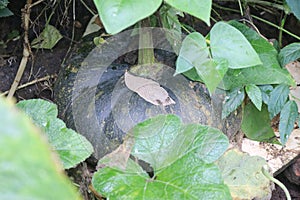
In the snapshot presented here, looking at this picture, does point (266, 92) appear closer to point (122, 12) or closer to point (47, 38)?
point (122, 12)

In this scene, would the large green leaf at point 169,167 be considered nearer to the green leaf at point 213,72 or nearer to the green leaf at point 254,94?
the green leaf at point 213,72

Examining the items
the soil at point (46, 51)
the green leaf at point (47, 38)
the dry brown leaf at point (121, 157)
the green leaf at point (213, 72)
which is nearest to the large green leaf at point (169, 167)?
the dry brown leaf at point (121, 157)

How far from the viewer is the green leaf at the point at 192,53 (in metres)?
0.94

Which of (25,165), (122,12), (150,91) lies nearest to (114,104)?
(150,91)

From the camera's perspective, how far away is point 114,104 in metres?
1.07

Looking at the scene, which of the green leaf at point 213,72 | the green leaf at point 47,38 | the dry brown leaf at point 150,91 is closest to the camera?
the green leaf at point 213,72

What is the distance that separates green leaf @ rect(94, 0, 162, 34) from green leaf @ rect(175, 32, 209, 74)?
1.19 ft

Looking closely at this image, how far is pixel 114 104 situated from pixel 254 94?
34 cm

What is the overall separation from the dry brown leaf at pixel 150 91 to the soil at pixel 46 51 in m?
0.37

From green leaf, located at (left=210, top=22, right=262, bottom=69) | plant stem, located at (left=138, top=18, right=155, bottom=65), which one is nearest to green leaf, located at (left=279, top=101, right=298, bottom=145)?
green leaf, located at (left=210, top=22, right=262, bottom=69)

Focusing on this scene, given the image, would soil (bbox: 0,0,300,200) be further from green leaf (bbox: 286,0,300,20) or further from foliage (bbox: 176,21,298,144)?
green leaf (bbox: 286,0,300,20)

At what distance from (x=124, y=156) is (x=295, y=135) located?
0.64 m

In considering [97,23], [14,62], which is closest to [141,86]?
[97,23]

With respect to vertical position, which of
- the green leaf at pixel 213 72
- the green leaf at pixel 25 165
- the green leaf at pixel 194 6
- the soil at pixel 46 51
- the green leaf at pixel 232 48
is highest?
the green leaf at pixel 25 165
